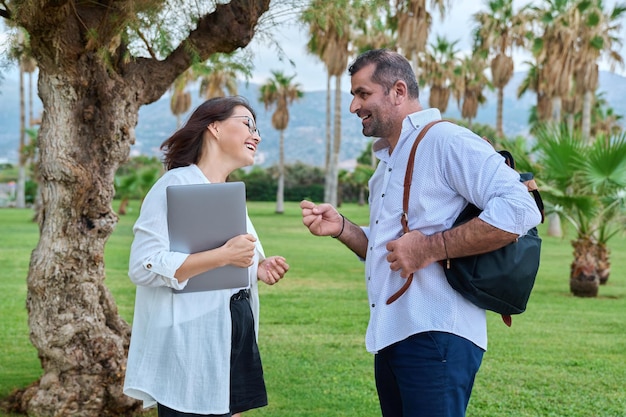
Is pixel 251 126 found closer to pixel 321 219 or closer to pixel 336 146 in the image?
pixel 321 219

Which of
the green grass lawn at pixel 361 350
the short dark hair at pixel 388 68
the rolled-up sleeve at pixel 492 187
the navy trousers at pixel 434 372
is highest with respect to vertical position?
the short dark hair at pixel 388 68

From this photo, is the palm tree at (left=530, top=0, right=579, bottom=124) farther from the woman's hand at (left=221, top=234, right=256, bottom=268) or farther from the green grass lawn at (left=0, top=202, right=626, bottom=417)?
the woman's hand at (left=221, top=234, right=256, bottom=268)

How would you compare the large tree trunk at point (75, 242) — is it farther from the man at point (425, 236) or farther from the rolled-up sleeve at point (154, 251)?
the man at point (425, 236)

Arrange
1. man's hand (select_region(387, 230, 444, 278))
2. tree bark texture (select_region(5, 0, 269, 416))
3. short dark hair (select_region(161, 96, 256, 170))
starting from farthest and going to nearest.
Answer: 1. tree bark texture (select_region(5, 0, 269, 416))
2. short dark hair (select_region(161, 96, 256, 170))
3. man's hand (select_region(387, 230, 444, 278))

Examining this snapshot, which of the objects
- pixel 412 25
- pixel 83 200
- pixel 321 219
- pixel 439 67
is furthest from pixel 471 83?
pixel 321 219

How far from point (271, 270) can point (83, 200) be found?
245 centimetres

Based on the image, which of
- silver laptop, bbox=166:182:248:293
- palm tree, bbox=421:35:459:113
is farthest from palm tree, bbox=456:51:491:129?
silver laptop, bbox=166:182:248:293

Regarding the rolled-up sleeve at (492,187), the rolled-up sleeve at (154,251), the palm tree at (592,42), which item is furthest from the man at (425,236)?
the palm tree at (592,42)

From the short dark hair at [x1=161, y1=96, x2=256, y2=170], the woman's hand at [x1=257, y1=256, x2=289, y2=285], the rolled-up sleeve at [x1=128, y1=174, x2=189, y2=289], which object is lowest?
the woman's hand at [x1=257, y1=256, x2=289, y2=285]

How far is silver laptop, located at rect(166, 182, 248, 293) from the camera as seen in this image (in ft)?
9.98

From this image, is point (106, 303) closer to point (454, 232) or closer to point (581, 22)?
point (454, 232)

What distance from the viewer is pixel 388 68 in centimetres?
309

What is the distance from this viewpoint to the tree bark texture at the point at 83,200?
5.43 m

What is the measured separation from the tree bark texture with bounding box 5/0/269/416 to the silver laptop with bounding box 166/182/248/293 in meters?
2.56
